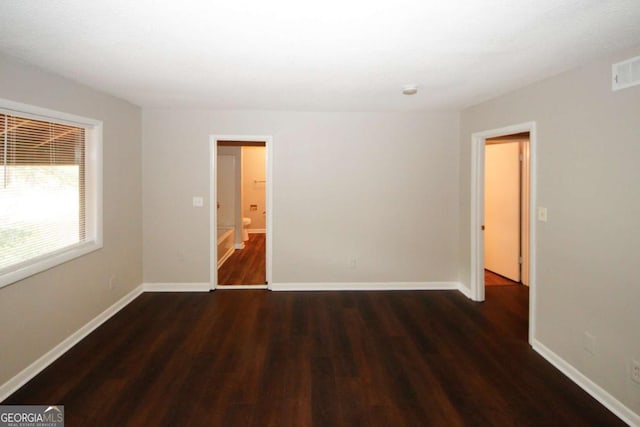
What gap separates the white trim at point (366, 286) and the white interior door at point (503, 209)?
1.07m

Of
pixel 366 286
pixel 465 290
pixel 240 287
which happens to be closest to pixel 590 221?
pixel 465 290

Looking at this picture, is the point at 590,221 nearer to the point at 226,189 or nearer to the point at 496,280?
the point at 496,280

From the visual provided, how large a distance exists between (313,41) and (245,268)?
13.2 ft

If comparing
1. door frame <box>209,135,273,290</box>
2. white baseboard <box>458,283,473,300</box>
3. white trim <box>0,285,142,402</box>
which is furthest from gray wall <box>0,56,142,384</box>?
white baseboard <box>458,283,473,300</box>

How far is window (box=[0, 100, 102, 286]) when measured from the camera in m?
2.28

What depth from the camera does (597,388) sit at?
7.32ft

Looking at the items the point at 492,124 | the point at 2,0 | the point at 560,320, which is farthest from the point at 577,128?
the point at 2,0

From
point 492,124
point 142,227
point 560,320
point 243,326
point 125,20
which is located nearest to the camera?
point 125,20

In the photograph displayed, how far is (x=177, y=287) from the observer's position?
4.24m

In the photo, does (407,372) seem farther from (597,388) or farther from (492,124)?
(492,124)

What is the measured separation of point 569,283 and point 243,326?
2.86m

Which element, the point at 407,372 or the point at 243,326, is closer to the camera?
the point at 407,372

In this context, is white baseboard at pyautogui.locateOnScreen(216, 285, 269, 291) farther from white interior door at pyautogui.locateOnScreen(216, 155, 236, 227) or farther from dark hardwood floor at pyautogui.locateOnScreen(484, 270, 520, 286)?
dark hardwood floor at pyautogui.locateOnScreen(484, 270, 520, 286)

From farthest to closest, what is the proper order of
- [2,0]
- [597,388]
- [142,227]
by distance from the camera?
1. [142,227]
2. [597,388]
3. [2,0]
